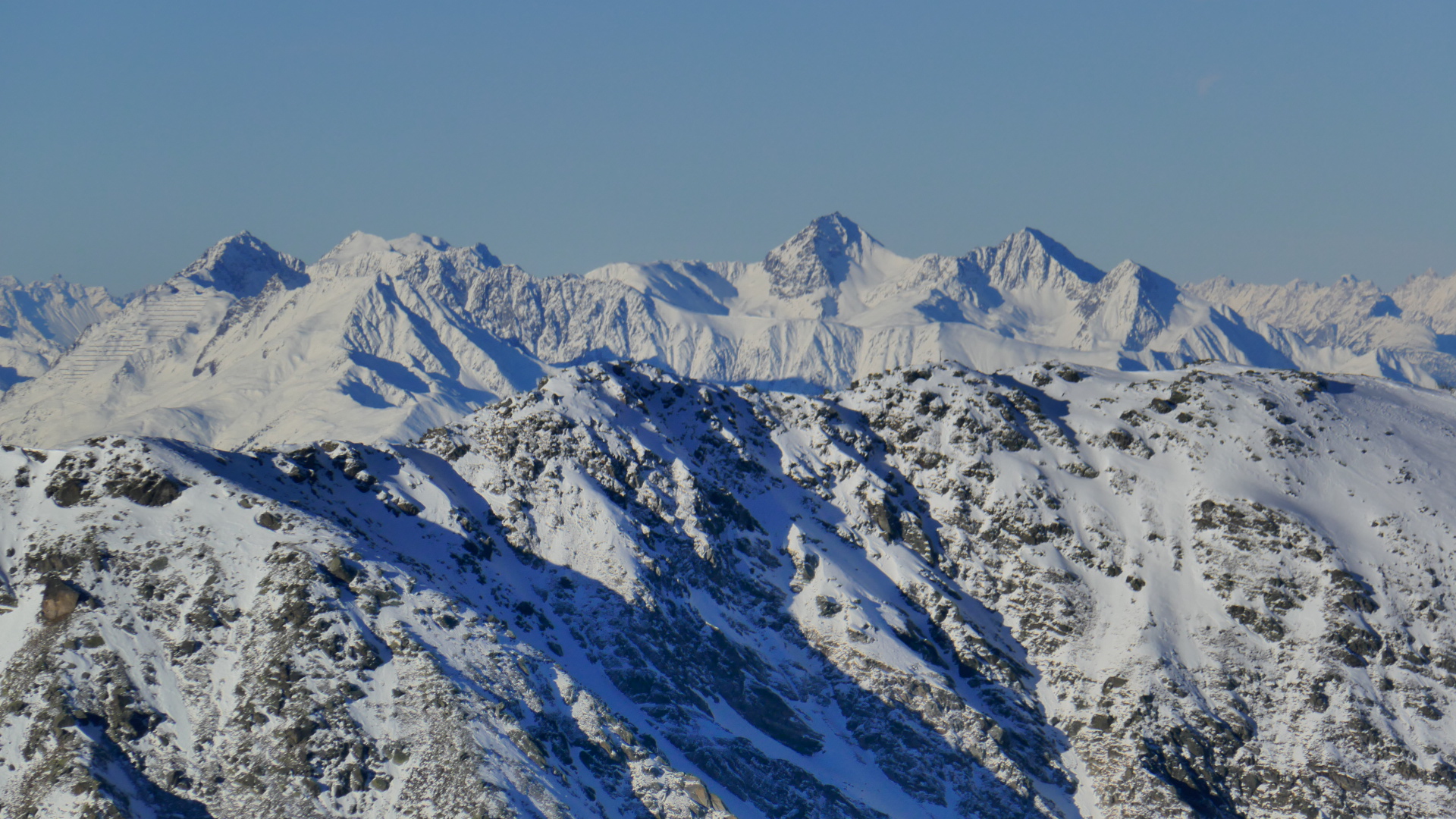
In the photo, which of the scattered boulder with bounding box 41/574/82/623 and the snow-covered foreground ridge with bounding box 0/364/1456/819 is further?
the scattered boulder with bounding box 41/574/82/623

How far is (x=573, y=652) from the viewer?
187 meters

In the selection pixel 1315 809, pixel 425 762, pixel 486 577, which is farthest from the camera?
pixel 486 577

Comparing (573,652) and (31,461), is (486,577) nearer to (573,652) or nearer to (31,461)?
(573,652)

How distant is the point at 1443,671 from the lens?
198 metres

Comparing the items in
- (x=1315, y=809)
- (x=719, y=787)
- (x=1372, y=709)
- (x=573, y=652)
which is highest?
(x=1372, y=709)

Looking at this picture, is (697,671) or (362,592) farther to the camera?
(697,671)

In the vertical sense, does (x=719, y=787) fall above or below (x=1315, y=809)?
below

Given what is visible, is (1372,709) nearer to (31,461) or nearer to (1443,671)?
(1443,671)

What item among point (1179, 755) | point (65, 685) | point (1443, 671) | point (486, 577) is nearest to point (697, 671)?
point (486, 577)

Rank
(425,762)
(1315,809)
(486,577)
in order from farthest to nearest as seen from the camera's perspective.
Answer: (486,577) < (1315,809) < (425,762)

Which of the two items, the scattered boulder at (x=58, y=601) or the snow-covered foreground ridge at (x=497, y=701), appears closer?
the snow-covered foreground ridge at (x=497, y=701)

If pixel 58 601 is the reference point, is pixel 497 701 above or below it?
above

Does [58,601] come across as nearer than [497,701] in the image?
No

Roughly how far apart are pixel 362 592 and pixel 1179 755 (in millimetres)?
105810
